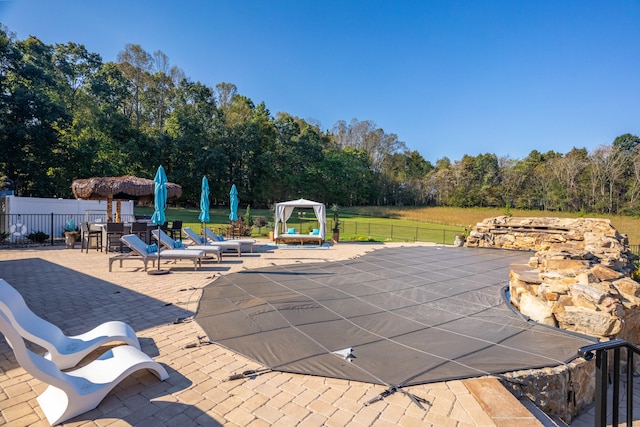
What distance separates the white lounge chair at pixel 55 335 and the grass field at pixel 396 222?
1378 cm

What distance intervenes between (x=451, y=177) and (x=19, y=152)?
47476 mm

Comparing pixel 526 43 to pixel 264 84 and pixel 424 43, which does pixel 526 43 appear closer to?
pixel 424 43

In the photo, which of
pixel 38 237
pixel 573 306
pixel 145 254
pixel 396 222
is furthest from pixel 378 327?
pixel 396 222

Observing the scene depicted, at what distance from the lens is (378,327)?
440 cm

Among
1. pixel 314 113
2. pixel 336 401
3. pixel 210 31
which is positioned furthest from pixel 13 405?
pixel 314 113

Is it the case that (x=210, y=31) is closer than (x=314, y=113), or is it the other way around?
(x=210, y=31)

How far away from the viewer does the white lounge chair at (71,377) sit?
2.07m

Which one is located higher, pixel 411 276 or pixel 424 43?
pixel 424 43

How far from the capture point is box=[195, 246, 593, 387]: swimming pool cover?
A: 3.27 m

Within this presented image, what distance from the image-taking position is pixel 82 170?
20.6 m

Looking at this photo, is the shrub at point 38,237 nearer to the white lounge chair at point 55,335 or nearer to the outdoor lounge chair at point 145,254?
the outdoor lounge chair at point 145,254

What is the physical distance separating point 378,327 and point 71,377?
3.38 m

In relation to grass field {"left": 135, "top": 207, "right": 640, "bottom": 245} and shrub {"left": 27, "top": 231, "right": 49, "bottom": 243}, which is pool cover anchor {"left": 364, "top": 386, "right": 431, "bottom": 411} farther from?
shrub {"left": 27, "top": 231, "right": 49, "bottom": 243}

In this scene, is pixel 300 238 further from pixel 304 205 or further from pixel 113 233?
pixel 113 233
